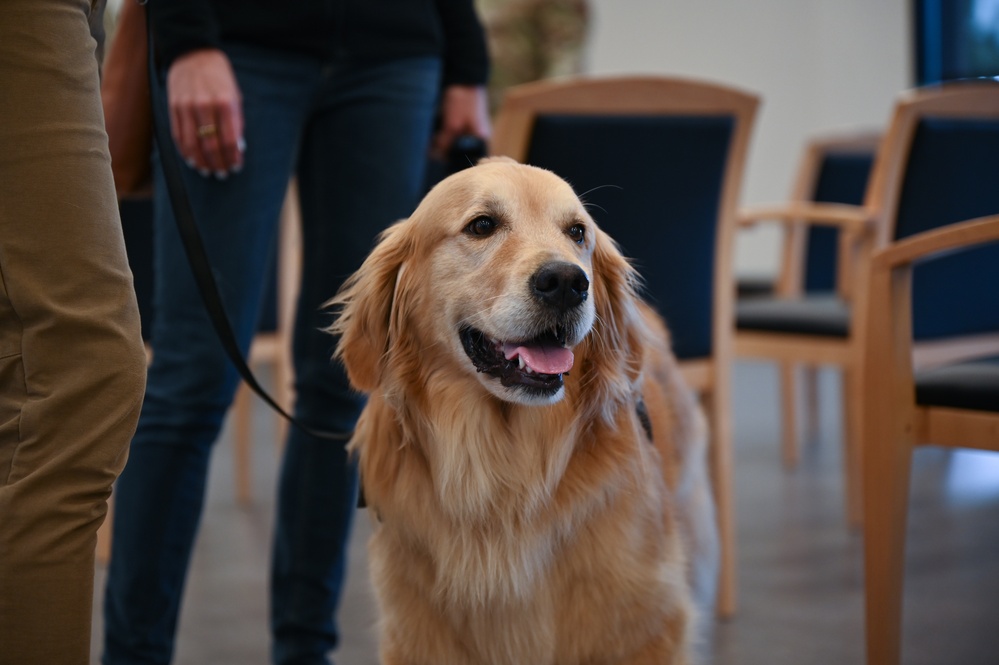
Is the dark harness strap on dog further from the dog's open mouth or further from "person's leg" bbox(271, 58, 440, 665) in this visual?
"person's leg" bbox(271, 58, 440, 665)

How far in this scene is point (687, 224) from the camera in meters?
2.12

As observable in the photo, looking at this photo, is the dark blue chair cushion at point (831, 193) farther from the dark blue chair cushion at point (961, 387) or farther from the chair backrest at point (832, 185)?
the dark blue chair cushion at point (961, 387)

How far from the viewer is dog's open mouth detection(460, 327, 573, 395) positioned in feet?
4.20

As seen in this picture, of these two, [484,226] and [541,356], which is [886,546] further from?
[484,226]

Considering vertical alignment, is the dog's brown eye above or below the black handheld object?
below

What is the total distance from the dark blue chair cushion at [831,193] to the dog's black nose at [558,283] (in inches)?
105

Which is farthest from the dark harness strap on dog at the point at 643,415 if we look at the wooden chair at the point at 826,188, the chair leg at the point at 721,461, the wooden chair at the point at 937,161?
the wooden chair at the point at 826,188

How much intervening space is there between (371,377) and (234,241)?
0.96 ft

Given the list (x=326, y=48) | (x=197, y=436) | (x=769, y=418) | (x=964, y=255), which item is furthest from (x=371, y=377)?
(x=769, y=418)

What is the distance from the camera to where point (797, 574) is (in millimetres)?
2400

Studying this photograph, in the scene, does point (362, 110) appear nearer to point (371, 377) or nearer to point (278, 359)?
point (371, 377)

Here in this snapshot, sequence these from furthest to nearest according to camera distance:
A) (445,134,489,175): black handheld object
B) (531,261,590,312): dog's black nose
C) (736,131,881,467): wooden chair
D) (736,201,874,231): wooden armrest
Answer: (736,131,881,467): wooden chair
(736,201,874,231): wooden armrest
(445,134,489,175): black handheld object
(531,261,590,312): dog's black nose

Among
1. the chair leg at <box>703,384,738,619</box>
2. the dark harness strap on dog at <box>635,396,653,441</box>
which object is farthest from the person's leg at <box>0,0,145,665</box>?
the chair leg at <box>703,384,738,619</box>

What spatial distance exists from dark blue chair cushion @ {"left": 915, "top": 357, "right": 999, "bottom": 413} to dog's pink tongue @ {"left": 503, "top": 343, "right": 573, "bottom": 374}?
0.64m
